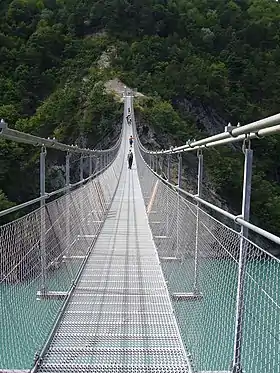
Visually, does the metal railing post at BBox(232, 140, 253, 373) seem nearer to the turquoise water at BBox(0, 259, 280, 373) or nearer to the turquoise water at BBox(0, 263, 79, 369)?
the turquoise water at BBox(0, 259, 280, 373)

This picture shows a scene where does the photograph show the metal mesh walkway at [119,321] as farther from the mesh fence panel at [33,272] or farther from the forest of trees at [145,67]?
the forest of trees at [145,67]

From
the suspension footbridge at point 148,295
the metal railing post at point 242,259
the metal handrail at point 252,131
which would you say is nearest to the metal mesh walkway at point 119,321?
the suspension footbridge at point 148,295

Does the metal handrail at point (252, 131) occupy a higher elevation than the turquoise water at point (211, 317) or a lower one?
higher

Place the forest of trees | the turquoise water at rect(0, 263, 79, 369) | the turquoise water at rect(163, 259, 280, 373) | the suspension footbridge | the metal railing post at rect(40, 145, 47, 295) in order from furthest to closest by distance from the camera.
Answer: the forest of trees
the metal railing post at rect(40, 145, 47, 295)
the turquoise water at rect(0, 263, 79, 369)
the suspension footbridge
the turquoise water at rect(163, 259, 280, 373)

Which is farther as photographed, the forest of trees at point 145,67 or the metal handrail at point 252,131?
the forest of trees at point 145,67

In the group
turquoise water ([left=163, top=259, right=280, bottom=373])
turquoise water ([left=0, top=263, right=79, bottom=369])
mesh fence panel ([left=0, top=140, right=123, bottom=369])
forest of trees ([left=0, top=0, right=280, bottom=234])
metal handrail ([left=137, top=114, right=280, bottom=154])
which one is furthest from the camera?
forest of trees ([left=0, top=0, right=280, bottom=234])

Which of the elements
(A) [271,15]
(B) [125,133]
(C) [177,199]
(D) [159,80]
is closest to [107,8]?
(D) [159,80]

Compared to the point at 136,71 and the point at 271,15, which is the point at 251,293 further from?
the point at 271,15

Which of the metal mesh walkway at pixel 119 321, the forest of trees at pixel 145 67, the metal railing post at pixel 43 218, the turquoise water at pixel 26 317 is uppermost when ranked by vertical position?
the forest of trees at pixel 145 67

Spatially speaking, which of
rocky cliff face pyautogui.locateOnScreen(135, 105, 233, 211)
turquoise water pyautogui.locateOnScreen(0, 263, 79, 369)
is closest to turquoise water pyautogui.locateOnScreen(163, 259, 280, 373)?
turquoise water pyautogui.locateOnScreen(0, 263, 79, 369)
